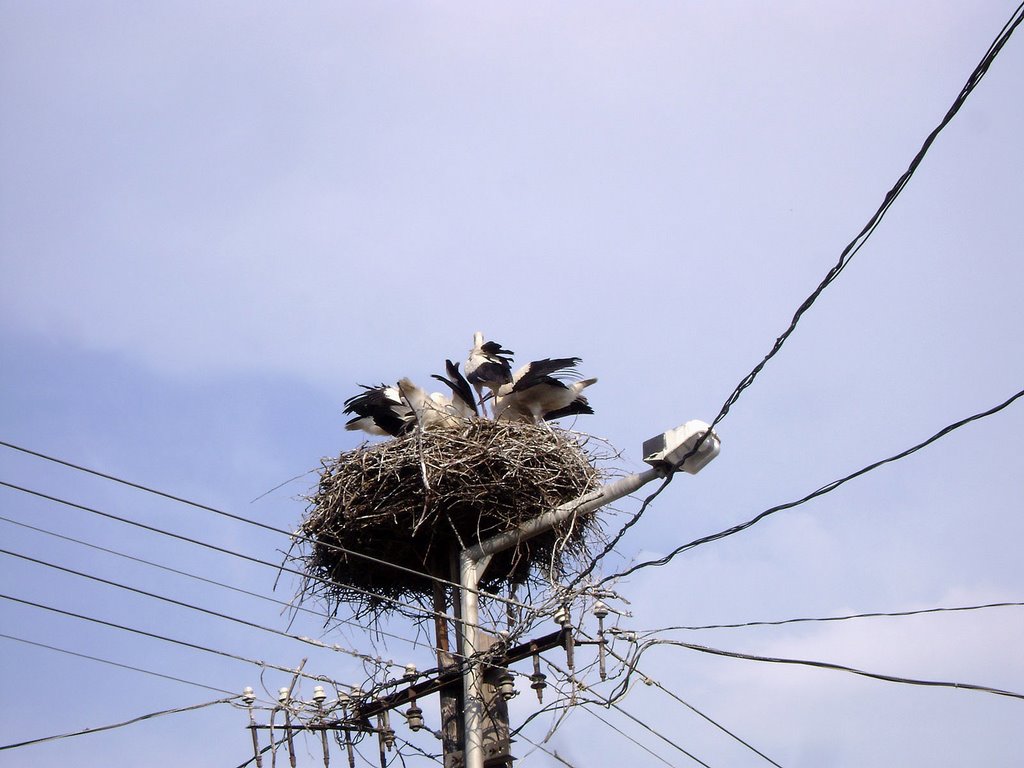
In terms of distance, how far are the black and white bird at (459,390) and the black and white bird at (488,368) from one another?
65mm

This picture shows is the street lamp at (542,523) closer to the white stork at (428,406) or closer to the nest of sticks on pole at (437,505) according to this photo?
the nest of sticks on pole at (437,505)

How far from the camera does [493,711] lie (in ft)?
26.8

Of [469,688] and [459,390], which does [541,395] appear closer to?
[459,390]

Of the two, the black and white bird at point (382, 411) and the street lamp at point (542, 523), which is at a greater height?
the black and white bird at point (382, 411)

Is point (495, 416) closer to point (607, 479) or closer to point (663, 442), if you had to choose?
point (607, 479)

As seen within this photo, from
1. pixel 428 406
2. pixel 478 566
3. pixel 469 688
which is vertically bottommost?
pixel 469 688

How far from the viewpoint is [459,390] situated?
34.9ft

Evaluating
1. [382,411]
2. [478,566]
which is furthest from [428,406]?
[478,566]

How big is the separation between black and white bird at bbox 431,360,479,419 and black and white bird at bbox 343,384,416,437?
0.40 meters

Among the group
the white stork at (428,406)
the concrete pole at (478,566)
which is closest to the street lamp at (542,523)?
the concrete pole at (478,566)

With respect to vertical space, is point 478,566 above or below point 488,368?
below

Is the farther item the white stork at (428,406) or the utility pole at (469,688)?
the white stork at (428,406)

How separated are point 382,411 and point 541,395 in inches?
46.3

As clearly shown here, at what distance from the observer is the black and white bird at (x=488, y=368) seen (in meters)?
10.5
